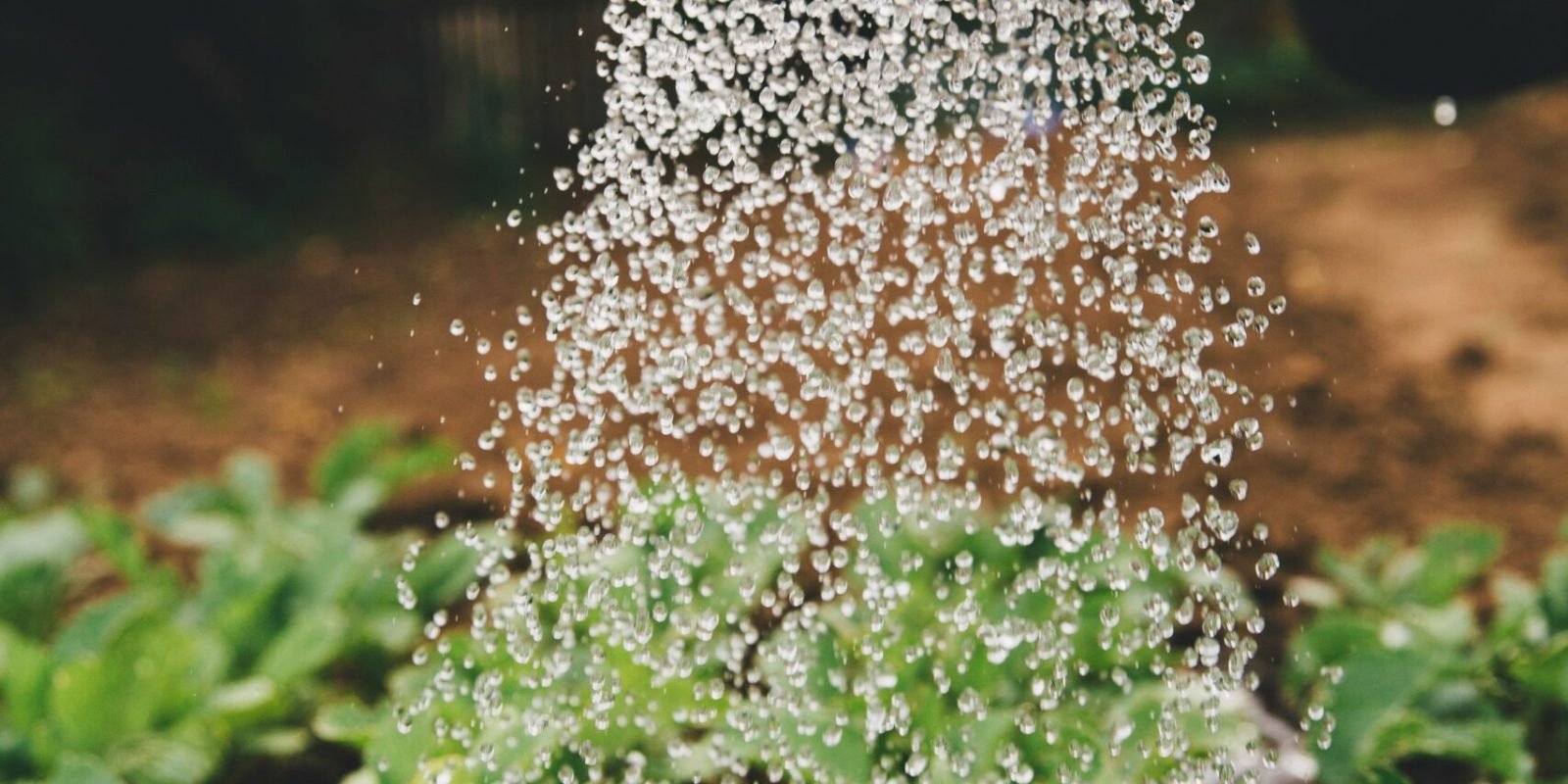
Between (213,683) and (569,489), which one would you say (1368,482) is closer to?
(569,489)

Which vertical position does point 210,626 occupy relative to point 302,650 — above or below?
above

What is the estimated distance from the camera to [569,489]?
117 inches

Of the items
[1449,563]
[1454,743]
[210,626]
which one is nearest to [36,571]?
[210,626]

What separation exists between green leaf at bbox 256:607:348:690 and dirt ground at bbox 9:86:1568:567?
1.69m

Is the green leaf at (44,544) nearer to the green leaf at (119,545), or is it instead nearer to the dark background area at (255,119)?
the green leaf at (119,545)

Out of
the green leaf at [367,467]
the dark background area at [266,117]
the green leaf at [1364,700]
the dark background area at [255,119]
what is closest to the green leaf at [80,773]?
the green leaf at [367,467]

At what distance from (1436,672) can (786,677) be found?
989 millimetres

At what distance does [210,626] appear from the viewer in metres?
2.32

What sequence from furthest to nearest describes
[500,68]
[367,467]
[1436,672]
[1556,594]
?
[500,68] < [367,467] < [1556,594] < [1436,672]

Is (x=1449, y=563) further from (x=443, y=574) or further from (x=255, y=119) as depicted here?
(x=255, y=119)

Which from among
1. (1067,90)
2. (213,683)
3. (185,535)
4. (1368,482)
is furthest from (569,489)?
(1368,482)

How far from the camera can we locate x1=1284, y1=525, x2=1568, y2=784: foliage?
5.98 feet

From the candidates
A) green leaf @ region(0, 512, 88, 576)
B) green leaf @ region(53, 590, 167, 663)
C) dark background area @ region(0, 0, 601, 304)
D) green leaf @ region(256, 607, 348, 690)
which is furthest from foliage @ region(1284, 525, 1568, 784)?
dark background area @ region(0, 0, 601, 304)

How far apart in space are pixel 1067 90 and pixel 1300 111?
6.98 m
